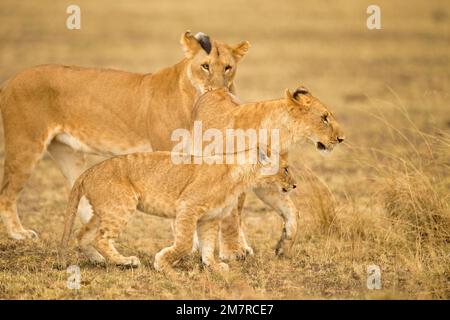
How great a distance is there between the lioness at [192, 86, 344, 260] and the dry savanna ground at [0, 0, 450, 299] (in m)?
0.27

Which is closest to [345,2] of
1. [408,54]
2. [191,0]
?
[191,0]

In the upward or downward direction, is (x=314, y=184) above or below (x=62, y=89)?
below

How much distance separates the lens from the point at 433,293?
641cm

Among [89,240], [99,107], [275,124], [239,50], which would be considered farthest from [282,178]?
[99,107]

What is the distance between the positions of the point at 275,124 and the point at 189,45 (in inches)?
60.1

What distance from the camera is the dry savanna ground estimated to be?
6707 millimetres

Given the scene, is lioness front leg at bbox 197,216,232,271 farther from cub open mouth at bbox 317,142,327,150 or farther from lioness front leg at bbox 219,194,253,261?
cub open mouth at bbox 317,142,327,150

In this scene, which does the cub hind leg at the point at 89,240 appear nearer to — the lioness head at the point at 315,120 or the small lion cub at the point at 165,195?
the small lion cub at the point at 165,195

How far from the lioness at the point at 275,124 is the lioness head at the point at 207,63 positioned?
0.25m

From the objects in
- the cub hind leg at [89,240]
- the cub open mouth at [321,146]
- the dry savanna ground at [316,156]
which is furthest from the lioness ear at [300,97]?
the cub hind leg at [89,240]

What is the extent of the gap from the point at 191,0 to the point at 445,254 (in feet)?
89.5

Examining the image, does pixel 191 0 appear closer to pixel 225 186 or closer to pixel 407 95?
pixel 407 95

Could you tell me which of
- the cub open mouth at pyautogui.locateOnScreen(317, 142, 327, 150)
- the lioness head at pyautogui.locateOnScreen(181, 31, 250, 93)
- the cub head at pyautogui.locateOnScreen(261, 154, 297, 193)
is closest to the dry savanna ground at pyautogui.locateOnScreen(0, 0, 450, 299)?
the cub open mouth at pyautogui.locateOnScreen(317, 142, 327, 150)

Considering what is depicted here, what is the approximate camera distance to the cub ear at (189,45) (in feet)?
27.0
